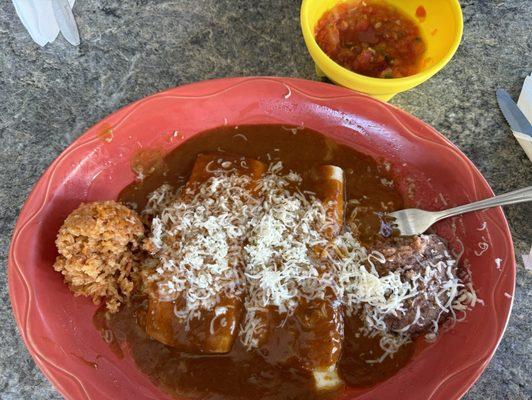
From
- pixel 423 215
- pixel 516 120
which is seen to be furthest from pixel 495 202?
pixel 516 120

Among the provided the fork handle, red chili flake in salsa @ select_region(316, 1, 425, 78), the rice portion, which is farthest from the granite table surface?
the rice portion

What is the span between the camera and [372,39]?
2102mm

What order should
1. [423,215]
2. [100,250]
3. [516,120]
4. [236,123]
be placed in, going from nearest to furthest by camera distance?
[100,250] → [423,215] → [236,123] → [516,120]

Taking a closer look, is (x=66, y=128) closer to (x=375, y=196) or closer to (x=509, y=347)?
(x=375, y=196)

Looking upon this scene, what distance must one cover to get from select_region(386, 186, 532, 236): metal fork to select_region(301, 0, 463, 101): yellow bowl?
49 cm

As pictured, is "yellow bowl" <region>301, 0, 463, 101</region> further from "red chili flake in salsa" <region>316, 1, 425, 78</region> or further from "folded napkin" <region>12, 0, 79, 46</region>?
"folded napkin" <region>12, 0, 79, 46</region>

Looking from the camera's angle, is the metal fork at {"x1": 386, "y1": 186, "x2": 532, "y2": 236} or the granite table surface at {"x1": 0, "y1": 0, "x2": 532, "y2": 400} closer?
the metal fork at {"x1": 386, "y1": 186, "x2": 532, "y2": 236}

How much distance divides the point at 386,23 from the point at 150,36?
3.53ft

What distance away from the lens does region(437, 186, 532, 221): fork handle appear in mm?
1745

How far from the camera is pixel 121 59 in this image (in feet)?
7.50

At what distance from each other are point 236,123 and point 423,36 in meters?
0.86

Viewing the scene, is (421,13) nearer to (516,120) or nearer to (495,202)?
(516,120)

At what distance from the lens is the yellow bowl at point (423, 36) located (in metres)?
1.87

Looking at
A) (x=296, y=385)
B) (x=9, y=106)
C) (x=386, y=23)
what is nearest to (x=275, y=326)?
(x=296, y=385)
